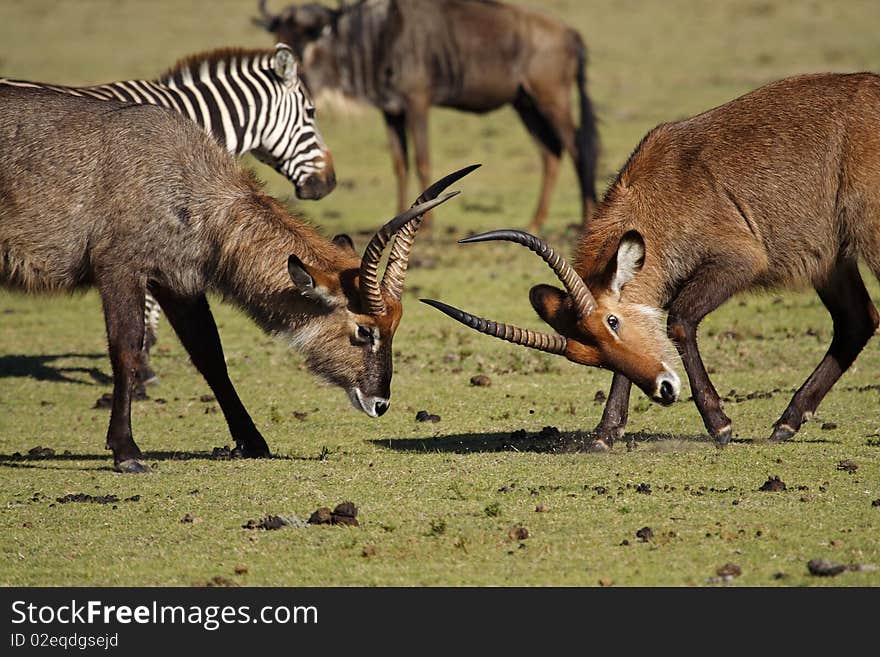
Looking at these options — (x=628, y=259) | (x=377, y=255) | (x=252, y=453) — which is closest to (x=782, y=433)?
(x=628, y=259)

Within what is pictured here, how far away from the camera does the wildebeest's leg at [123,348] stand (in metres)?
8.40

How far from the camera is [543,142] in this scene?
18.6 meters

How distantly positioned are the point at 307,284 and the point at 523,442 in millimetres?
1803

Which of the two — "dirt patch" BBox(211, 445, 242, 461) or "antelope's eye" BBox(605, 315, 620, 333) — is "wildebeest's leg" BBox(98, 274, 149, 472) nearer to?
"dirt patch" BBox(211, 445, 242, 461)

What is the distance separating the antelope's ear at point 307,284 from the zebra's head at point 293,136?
12.7ft

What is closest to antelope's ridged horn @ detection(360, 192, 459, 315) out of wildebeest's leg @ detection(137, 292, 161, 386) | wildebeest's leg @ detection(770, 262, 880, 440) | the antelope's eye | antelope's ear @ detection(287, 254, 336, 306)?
antelope's ear @ detection(287, 254, 336, 306)

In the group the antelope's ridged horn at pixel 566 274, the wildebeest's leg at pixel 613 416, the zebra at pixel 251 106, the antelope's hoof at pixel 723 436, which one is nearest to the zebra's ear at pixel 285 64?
the zebra at pixel 251 106

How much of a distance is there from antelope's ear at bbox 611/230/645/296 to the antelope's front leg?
0.44 metres

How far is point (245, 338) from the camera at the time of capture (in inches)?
524

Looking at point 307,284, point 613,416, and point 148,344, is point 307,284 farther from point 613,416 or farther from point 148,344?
point 148,344

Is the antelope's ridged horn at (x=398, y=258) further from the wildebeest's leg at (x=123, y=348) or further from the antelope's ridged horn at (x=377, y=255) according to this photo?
the wildebeest's leg at (x=123, y=348)

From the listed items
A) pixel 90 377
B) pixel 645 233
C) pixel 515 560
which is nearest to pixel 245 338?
pixel 90 377

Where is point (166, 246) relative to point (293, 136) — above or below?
above

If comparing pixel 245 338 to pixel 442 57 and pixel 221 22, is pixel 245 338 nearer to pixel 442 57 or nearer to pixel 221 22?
pixel 442 57
